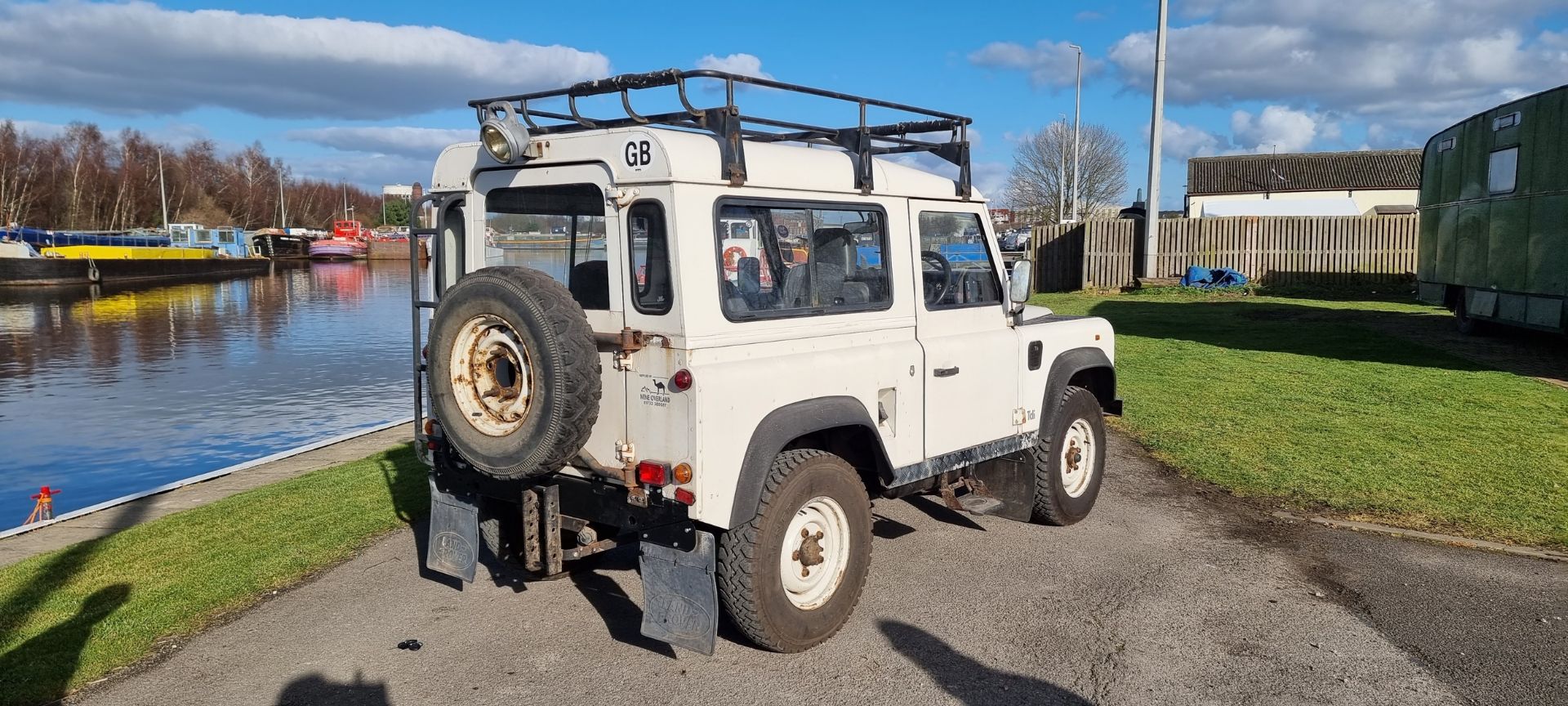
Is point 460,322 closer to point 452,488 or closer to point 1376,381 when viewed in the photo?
point 452,488

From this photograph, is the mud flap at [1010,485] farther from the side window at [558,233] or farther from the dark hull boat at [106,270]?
the dark hull boat at [106,270]

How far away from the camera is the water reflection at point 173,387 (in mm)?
12055

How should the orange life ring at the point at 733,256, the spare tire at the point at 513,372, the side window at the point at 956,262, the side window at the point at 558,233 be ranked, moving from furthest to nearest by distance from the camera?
the side window at the point at 956,262
the side window at the point at 558,233
the orange life ring at the point at 733,256
the spare tire at the point at 513,372

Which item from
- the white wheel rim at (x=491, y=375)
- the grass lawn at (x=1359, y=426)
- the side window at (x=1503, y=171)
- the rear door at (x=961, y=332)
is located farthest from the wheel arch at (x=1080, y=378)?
the side window at (x=1503, y=171)

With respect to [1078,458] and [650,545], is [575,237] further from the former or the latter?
[1078,458]

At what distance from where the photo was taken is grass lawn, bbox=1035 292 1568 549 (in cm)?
735

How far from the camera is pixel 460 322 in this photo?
4.68m

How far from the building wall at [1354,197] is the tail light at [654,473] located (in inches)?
2005

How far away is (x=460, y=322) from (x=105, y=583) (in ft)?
10.3

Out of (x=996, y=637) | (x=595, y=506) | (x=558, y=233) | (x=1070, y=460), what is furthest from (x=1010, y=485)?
(x=558, y=233)

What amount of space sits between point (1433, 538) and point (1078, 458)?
212 centimetres

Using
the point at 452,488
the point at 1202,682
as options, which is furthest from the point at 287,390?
the point at 1202,682

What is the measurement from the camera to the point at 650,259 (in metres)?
4.65

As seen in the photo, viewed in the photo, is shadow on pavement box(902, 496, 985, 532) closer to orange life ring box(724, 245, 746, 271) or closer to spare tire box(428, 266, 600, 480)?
orange life ring box(724, 245, 746, 271)
